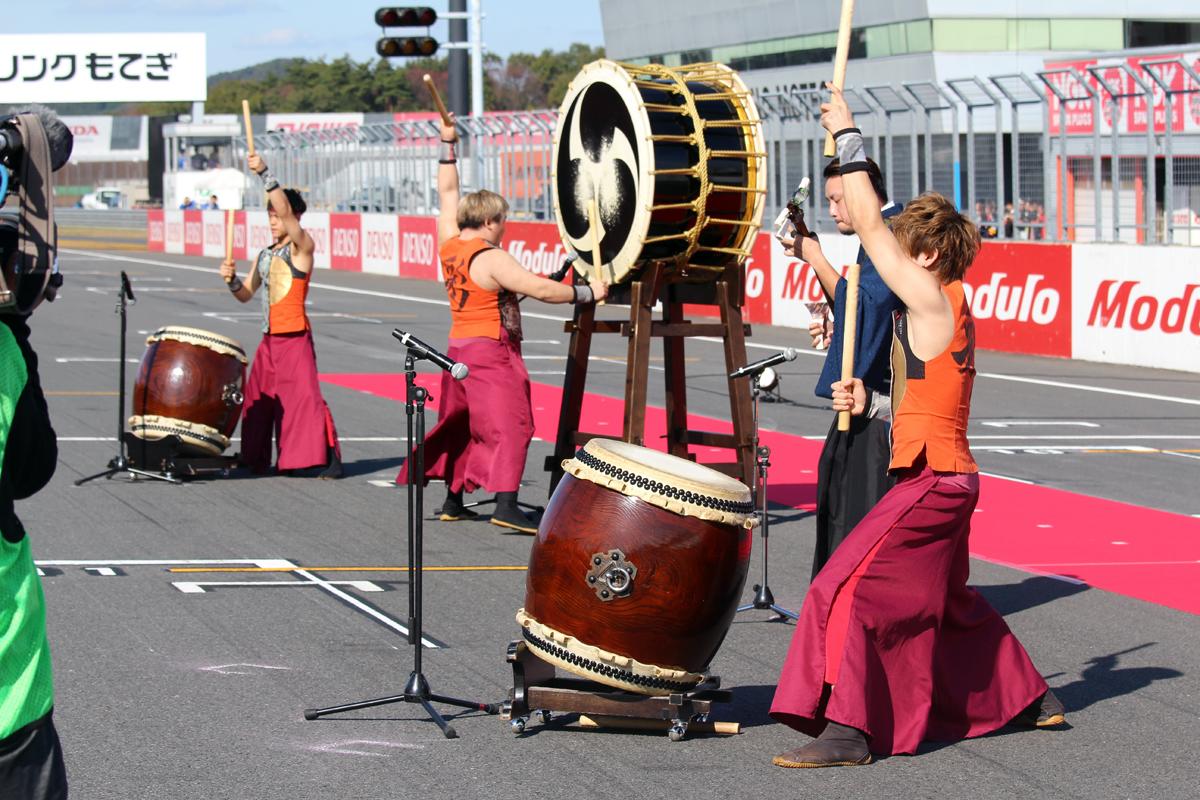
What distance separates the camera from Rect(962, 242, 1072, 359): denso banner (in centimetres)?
2166

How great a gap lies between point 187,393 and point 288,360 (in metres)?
0.72

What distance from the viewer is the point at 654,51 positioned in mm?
68812

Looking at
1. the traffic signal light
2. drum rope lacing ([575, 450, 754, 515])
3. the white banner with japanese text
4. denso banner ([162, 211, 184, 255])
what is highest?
the white banner with japanese text

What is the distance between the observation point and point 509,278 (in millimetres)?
10328

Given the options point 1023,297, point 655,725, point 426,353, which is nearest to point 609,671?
point 655,725

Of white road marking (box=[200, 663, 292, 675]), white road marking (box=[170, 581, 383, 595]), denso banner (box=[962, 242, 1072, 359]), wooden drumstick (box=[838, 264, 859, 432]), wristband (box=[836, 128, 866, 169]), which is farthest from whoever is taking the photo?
denso banner (box=[962, 242, 1072, 359])

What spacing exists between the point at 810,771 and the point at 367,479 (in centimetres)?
699

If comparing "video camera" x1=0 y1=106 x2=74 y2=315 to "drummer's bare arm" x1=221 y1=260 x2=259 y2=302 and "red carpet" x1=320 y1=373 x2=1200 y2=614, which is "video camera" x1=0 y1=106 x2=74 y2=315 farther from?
"drummer's bare arm" x1=221 y1=260 x2=259 y2=302

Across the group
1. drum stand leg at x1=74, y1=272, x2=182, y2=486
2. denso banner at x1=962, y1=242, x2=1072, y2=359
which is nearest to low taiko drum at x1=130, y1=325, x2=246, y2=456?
drum stand leg at x1=74, y1=272, x2=182, y2=486

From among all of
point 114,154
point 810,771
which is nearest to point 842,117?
point 810,771

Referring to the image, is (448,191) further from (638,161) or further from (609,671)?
(609,671)

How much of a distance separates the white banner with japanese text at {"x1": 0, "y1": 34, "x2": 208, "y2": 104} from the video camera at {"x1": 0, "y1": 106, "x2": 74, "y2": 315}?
245ft

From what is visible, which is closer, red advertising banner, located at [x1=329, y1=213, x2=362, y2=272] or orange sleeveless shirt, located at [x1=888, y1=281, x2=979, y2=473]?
orange sleeveless shirt, located at [x1=888, y1=281, x2=979, y2=473]

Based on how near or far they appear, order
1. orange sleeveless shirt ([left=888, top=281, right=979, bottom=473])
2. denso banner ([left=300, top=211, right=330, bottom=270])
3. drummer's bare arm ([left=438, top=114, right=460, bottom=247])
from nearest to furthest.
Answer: orange sleeveless shirt ([left=888, top=281, right=979, bottom=473]), drummer's bare arm ([left=438, top=114, right=460, bottom=247]), denso banner ([left=300, top=211, right=330, bottom=270])
